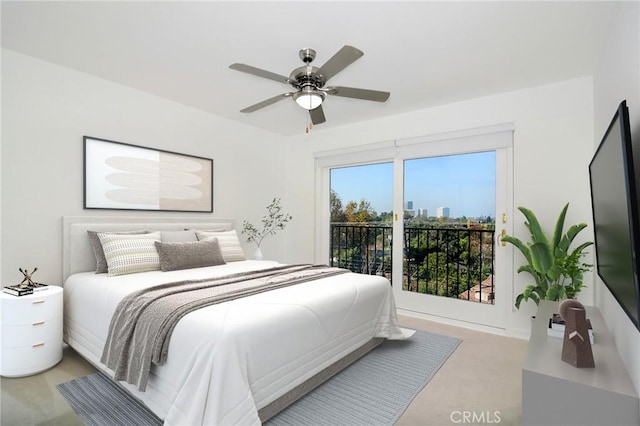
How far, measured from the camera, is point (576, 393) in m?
1.35

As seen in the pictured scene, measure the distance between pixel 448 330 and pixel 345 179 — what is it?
7.68 feet

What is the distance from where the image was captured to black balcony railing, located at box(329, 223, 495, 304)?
3662 millimetres

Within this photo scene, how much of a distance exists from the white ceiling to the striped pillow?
1.47 meters

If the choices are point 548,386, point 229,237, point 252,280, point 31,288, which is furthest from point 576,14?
point 31,288

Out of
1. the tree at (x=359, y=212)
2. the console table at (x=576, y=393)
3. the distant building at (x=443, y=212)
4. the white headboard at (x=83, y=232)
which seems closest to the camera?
the console table at (x=576, y=393)

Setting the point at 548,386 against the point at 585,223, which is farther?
the point at 585,223

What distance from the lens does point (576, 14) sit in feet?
6.86

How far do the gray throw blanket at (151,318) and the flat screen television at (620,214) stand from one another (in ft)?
6.10

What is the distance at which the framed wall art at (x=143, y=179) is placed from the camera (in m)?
3.11

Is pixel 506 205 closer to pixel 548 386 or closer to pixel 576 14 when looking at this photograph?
pixel 576 14

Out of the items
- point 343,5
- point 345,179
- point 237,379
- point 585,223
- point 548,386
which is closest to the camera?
point 548,386

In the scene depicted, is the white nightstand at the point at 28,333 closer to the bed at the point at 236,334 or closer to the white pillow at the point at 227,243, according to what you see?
the bed at the point at 236,334

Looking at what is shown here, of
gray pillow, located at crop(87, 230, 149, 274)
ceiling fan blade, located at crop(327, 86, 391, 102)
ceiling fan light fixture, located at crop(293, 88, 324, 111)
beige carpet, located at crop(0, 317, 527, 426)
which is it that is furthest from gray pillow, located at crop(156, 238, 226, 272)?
ceiling fan blade, located at crop(327, 86, 391, 102)

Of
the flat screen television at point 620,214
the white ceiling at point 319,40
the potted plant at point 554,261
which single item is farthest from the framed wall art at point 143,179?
the flat screen television at point 620,214
